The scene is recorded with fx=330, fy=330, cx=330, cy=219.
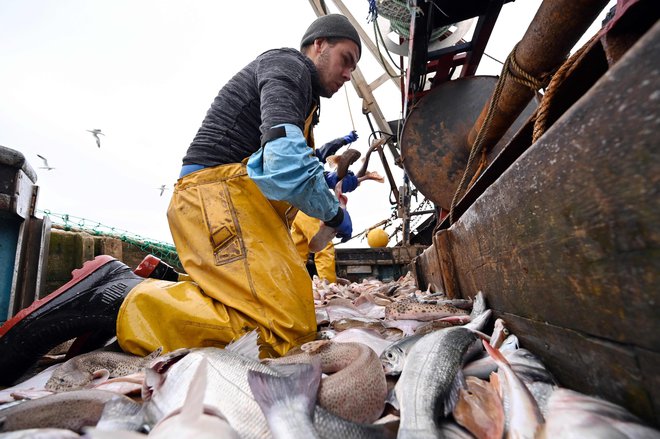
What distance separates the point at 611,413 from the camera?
822mm

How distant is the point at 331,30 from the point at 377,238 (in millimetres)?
10656

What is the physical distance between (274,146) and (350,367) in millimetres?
1406

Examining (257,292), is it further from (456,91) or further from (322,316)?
(456,91)

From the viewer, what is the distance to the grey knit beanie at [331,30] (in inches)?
111

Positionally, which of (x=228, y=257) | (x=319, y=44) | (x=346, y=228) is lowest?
(x=228, y=257)

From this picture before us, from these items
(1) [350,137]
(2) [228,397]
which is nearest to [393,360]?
(2) [228,397]

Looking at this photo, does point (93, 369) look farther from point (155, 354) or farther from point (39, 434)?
point (39, 434)

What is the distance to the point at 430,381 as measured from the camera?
4.03 feet

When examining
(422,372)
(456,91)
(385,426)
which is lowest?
(385,426)

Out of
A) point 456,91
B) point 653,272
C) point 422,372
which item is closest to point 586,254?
point 653,272

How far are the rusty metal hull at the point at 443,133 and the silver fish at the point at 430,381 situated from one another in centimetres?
339

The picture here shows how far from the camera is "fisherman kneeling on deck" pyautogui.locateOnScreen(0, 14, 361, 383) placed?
2078mm

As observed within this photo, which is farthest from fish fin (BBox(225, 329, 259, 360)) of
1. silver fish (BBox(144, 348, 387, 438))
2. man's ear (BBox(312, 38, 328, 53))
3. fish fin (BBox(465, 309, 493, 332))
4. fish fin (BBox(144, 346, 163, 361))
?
man's ear (BBox(312, 38, 328, 53))

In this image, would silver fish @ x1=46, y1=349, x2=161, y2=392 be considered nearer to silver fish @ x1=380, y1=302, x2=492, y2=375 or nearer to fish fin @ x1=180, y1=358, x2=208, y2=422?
fish fin @ x1=180, y1=358, x2=208, y2=422
